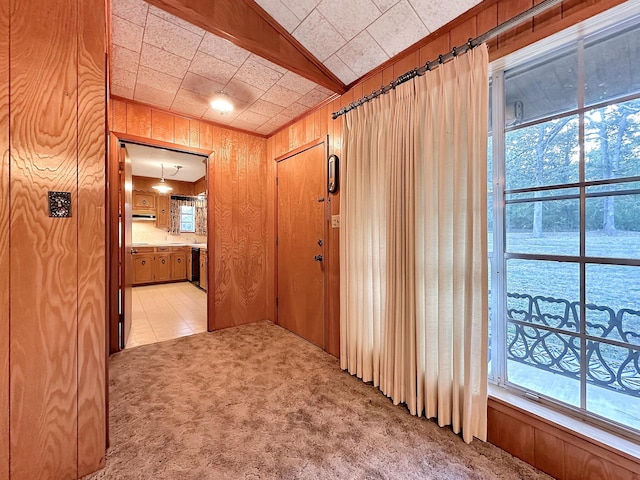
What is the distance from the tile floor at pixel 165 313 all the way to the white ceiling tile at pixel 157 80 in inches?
101

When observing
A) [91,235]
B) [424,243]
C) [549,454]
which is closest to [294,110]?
[424,243]

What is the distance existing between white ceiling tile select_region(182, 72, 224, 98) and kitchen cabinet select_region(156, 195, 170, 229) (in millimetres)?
4931

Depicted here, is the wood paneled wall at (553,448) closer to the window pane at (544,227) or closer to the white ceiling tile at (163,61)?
the window pane at (544,227)

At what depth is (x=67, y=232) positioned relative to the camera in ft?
4.11

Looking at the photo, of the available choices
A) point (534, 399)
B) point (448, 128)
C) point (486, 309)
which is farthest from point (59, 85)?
point (534, 399)

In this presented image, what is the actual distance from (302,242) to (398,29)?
1991 mm

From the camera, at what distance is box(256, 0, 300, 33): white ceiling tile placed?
1.79 metres

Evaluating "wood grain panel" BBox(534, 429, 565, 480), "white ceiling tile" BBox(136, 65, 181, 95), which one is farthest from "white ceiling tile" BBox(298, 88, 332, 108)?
"wood grain panel" BBox(534, 429, 565, 480)

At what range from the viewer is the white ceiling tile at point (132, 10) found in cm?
156

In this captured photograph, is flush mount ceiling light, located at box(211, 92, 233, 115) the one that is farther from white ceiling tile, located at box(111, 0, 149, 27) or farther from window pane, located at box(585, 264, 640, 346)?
window pane, located at box(585, 264, 640, 346)

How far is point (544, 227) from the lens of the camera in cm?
142

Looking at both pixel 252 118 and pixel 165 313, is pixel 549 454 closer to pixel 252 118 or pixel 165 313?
pixel 252 118

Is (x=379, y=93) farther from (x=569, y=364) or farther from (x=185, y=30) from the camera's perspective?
(x=569, y=364)

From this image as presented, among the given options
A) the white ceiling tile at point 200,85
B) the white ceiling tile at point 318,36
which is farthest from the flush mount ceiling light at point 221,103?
the white ceiling tile at point 318,36
